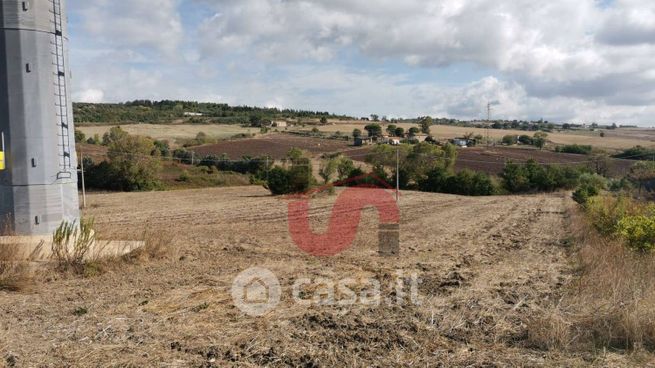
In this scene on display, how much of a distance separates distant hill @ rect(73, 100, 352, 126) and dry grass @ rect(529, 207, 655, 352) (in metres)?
81.8

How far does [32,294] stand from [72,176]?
4.18 metres

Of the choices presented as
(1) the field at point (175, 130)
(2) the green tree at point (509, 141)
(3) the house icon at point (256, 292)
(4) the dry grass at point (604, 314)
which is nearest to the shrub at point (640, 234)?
(4) the dry grass at point (604, 314)

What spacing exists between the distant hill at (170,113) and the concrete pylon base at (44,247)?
7675 cm

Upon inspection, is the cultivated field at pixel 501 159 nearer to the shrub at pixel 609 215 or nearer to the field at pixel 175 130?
the shrub at pixel 609 215

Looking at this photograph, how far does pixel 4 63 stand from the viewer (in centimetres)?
1027

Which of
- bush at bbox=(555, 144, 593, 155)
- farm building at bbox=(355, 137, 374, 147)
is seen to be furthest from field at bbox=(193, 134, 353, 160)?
bush at bbox=(555, 144, 593, 155)

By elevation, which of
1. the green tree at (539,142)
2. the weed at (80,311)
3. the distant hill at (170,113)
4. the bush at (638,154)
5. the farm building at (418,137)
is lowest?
the weed at (80,311)

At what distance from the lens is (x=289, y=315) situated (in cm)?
656

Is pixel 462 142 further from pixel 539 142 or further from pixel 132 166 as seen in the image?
pixel 132 166

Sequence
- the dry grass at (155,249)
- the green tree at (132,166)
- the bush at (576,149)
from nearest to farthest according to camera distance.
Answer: the dry grass at (155,249), the green tree at (132,166), the bush at (576,149)

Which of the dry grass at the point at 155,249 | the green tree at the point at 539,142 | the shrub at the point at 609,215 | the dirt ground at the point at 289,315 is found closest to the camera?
the dirt ground at the point at 289,315

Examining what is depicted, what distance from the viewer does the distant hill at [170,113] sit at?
8856 centimetres

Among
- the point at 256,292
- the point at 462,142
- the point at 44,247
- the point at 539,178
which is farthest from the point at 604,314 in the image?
the point at 462,142

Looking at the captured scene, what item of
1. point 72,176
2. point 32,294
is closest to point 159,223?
point 72,176
